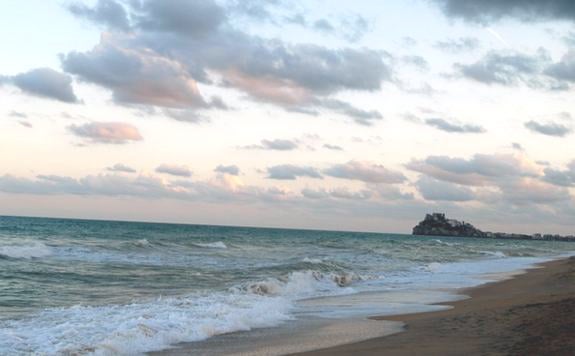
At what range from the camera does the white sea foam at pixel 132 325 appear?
10883 mm

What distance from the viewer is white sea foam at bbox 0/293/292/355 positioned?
1088cm

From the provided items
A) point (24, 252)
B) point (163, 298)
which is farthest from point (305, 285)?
point (24, 252)

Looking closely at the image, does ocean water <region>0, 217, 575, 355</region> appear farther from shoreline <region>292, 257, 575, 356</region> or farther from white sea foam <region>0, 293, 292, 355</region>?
shoreline <region>292, 257, 575, 356</region>

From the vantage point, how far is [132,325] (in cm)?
1228

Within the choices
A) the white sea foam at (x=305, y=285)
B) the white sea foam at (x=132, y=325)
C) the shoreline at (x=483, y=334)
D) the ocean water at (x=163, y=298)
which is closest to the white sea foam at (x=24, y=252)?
the ocean water at (x=163, y=298)

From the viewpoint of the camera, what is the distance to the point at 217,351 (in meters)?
11.1

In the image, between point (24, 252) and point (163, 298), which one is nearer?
point (163, 298)

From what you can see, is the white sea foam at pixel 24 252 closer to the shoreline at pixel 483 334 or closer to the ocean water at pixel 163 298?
the ocean water at pixel 163 298

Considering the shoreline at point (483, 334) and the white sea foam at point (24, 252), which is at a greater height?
the shoreline at point (483, 334)

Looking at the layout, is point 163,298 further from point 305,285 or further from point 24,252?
point 24,252

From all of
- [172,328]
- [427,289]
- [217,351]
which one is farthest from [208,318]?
[427,289]

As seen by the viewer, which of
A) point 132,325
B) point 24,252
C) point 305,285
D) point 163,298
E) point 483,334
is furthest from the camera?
point 24,252

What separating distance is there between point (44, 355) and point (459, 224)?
198146 millimetres

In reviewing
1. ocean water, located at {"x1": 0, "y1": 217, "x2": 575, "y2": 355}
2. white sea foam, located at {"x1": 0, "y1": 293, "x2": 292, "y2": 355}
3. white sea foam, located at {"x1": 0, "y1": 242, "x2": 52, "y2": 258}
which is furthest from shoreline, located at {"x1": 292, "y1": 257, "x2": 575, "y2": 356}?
white sea foam, located at {"x1": 0, "y1": 242, "x2": 52, "y2": 258}
